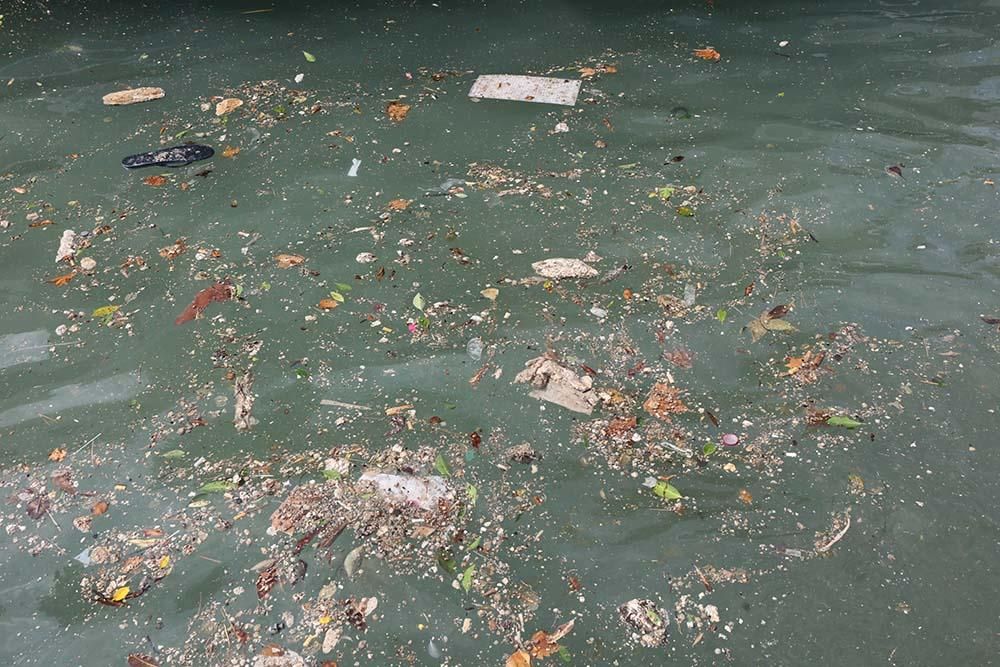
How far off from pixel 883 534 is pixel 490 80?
340 centimetres

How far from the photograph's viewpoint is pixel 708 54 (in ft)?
15.1

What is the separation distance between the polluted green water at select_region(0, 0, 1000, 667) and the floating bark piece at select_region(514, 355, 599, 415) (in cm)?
2

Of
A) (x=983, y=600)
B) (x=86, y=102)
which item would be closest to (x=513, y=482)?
(x=983, y=600)

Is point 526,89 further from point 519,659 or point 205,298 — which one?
point 519,659

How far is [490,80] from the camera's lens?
4.46 m

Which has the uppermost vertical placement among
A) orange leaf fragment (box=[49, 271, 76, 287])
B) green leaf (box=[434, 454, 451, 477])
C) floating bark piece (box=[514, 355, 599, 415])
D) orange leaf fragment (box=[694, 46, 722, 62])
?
orange leaf fragment (box=[694, 46, 722, 62])

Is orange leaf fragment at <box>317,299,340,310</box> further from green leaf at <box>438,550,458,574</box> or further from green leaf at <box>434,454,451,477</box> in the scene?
green leaf at <box>438,550,458,574</box>

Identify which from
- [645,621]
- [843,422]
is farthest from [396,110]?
[645,621]

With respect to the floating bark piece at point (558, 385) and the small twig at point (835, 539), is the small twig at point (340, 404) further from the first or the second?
the small twig at point (835, 539)

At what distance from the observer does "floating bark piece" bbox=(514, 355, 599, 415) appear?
2.71m

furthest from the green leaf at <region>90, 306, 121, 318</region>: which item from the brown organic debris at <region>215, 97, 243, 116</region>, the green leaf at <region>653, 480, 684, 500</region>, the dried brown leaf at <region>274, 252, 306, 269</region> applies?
the green leaf at <region>653, 480, 684, 500</region>

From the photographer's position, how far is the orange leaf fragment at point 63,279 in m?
3.28

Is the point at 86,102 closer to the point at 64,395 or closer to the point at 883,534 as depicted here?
the point at 64,395

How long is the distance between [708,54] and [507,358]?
293 centimetres
